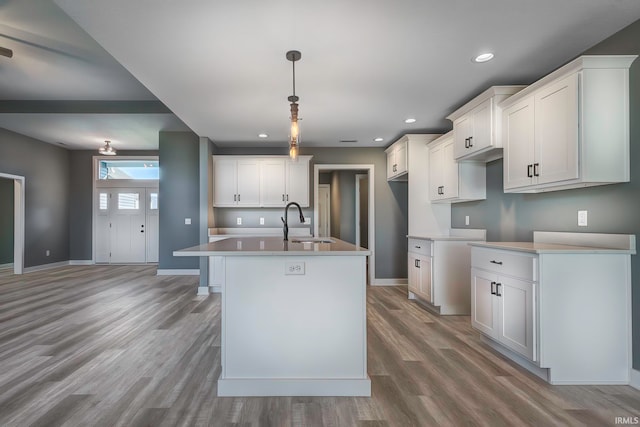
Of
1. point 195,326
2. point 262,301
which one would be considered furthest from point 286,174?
point 262,301

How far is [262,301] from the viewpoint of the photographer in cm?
202

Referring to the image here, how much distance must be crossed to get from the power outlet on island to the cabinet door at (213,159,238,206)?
3498 mm

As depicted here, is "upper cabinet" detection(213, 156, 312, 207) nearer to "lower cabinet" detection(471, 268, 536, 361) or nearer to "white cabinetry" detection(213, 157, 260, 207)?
"white cabinetry" detection(213, 157, 260, 207)

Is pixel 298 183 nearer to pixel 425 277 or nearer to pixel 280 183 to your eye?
pixel 280 183

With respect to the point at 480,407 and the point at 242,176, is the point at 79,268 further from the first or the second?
the point at 480,407

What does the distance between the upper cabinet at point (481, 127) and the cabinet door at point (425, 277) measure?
1.33 metres

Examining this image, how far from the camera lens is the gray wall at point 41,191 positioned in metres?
6.05

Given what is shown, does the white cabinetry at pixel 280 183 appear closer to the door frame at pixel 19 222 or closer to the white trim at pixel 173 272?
the white trim at pixel 173 272

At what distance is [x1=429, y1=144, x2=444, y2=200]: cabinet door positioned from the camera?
411 centimetres

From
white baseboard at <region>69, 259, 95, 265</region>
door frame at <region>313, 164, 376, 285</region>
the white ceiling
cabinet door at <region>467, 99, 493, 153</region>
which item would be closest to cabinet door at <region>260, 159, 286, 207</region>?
door frame at <region>313, 164, 376, 285</region>

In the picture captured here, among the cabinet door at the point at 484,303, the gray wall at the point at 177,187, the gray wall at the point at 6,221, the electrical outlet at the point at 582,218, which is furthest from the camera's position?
the gray wall at the point at 6,221

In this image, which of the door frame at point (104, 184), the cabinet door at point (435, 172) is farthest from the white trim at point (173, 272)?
the cabinet door at point (435, 172)

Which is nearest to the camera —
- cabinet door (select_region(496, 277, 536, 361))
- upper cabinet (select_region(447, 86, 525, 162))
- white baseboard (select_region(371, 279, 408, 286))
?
cabinet door (select_region(496, 277, 536, 361))

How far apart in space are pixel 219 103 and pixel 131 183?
531cm
